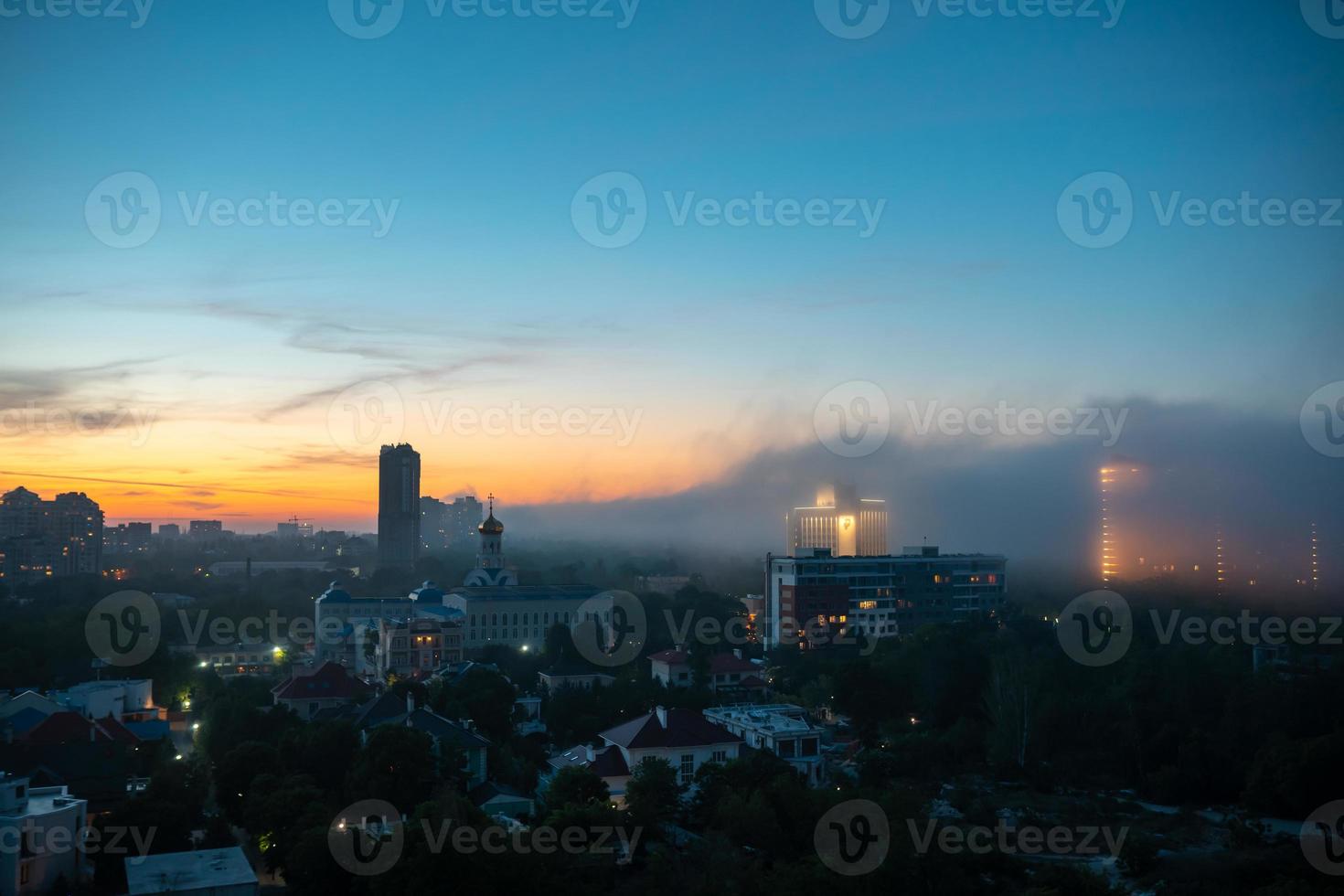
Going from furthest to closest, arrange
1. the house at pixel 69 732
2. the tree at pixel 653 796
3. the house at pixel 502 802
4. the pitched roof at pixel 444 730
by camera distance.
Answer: the house at pixel 69 732, the pitched roof at pixel 444 730, the house at pixel 502 802, the tree at pixel 653 796

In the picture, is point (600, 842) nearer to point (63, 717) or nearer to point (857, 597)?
point (63, 717)

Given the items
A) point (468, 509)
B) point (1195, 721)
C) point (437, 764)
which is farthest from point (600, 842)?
point (468, 509)

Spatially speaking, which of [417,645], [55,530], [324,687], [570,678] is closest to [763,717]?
[570,678]

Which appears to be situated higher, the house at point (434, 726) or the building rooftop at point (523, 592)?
the building rooftop at point (523, 592)

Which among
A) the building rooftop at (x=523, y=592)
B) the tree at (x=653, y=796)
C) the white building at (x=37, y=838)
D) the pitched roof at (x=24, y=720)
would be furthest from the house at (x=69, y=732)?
the building rooftop at (x=523, y=592)

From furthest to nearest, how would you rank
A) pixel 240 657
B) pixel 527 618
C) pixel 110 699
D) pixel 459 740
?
1. pixel 527 618
2. pixel 240 657
3. pixel 110 699
4. pixel 459 740

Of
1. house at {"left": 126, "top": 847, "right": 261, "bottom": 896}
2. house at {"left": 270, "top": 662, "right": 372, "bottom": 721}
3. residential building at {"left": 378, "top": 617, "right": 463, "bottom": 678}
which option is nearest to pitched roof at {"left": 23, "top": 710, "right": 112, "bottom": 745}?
house at {"left": 270, "top": 662, "right": 372, "bottom": 721}

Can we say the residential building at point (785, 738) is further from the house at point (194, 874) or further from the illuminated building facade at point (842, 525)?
the illuminated building facade at point (842, 525)

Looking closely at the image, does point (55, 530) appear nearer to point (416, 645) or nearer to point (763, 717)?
point (416, 645)
